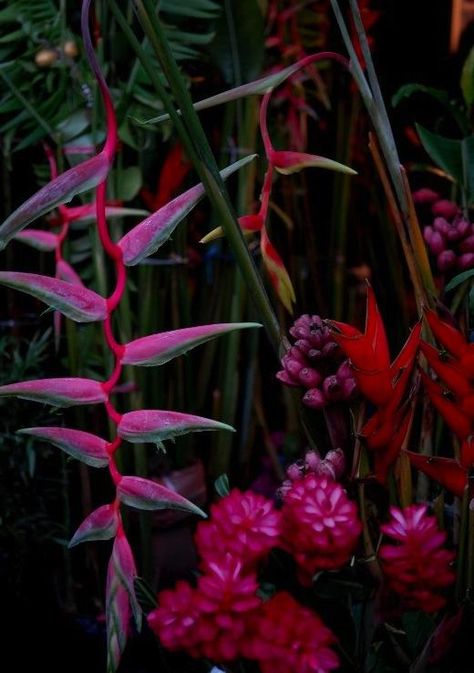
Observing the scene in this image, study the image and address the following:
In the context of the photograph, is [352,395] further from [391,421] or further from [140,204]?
[140,204]

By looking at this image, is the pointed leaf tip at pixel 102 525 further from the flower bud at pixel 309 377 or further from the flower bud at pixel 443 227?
the flower bud at pixel 443 227

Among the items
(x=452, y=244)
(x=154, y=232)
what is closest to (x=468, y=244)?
(x=452, y=244)

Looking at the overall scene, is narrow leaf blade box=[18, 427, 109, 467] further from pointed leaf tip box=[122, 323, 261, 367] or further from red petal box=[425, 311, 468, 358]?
red petal box=[425, 311, 468, 358]

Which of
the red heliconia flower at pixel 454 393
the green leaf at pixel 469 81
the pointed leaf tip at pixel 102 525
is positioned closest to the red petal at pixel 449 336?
the red heliconia flower at pixel 454 393

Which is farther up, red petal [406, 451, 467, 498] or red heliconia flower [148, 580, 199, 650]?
red petal [406, 451, 467, 498]

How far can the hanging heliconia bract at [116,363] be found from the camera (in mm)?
469

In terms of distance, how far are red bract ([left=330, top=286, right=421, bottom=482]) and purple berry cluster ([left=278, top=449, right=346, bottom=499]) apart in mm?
20

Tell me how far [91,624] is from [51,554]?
0.41 feet

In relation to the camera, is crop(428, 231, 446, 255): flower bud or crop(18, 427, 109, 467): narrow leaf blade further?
crop(428, 231, 446, 255): flower bud

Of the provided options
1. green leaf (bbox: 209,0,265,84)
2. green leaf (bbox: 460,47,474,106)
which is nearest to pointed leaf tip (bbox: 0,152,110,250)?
green leaf (bbox: 460,47,474,106)

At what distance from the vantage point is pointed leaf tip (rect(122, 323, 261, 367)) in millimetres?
479

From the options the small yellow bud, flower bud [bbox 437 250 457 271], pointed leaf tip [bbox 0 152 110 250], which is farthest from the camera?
the small yellow bud

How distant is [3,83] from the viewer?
0.98m

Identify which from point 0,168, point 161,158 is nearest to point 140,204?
point 161,158
